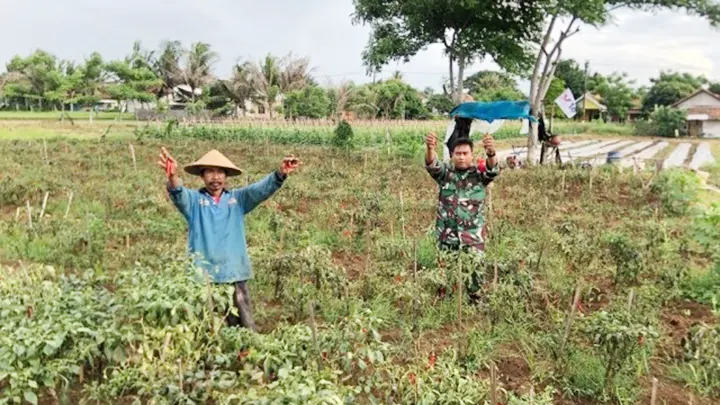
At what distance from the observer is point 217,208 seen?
143 inches

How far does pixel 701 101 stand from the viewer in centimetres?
4459

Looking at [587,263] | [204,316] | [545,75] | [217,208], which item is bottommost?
[587,263]

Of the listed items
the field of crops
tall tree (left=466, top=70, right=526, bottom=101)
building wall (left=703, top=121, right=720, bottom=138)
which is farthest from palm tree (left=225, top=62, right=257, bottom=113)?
building wall (left=703, top=121, right=720, bottom=138)

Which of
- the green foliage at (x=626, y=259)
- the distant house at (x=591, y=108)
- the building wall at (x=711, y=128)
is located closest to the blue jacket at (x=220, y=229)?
the green foliage at (x=626, y=259)

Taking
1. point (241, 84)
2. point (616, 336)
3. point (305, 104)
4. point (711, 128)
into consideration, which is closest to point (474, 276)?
point (616, 336)

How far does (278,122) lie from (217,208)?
21.3 m

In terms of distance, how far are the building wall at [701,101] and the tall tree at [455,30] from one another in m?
35.7

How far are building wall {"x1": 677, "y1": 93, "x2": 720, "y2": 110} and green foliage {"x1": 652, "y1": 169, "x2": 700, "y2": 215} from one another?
40.3 metres

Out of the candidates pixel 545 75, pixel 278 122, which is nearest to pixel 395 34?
pixel 545 75

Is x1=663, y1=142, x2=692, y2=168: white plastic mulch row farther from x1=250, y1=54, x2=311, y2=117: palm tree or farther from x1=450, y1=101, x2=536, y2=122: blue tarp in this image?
x1=250, y1=54, x2=311, y2=117: palm tree

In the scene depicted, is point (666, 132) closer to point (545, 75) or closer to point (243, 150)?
point (545, 75)

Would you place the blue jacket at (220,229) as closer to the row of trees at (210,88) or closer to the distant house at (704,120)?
the row of trees at (210,88)

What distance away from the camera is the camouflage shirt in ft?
14.4

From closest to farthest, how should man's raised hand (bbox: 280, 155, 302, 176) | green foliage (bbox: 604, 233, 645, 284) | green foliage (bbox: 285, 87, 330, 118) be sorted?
man's raised hand (bbox: 280, 155, 302, 176) < green foliage (bbox: 604, 233, 645, 284) < green foliage (bbox: 285, 87, 330, 118)
